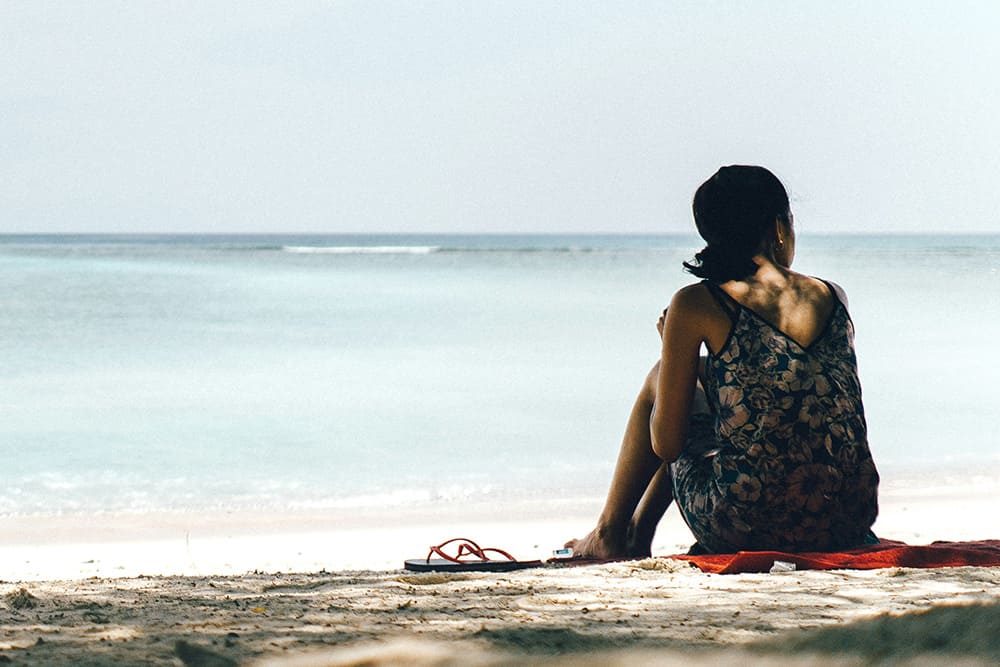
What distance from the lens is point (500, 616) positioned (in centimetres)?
223

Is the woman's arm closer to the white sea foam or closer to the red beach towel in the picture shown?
the red beach towel

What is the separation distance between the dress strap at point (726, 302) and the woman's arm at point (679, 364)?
2cm

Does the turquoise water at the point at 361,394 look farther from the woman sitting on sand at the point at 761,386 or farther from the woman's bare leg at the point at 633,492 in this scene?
the woman sitting on sand at the point at 761,386

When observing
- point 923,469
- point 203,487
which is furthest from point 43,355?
point 923,469

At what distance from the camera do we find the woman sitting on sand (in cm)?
288

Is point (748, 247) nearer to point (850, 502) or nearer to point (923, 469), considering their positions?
point (850, 502)

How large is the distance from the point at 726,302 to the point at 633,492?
63 centimetres

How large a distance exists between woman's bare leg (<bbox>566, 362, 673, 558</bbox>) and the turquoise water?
257 cm

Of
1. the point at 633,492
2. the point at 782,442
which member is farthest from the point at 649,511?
the point at 782,442

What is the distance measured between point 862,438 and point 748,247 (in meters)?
0.55

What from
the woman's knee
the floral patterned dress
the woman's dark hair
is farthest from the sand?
the woman's dark hair

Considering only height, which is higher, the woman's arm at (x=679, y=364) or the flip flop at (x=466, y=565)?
the woman's arm at (x=679, y=364)

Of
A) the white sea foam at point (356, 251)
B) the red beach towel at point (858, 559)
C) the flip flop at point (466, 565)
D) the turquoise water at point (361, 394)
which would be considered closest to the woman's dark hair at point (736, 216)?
the red beach towel at point (858, 559)

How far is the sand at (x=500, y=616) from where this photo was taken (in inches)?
60.8
